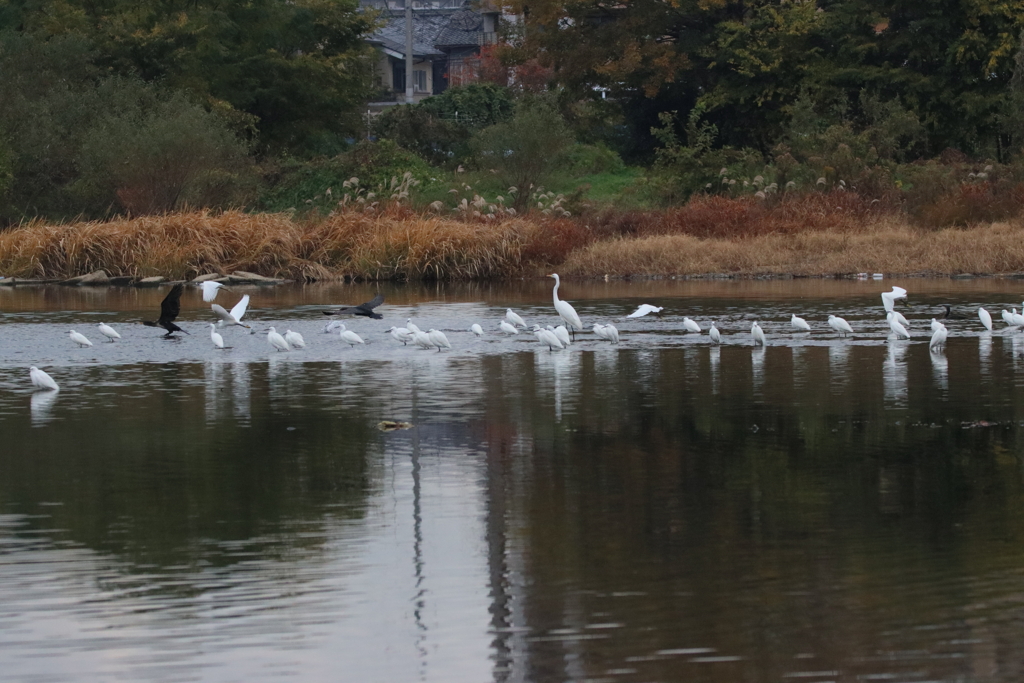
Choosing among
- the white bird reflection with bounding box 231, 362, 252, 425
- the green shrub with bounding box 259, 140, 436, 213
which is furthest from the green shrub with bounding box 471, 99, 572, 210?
the white bird reflection with bounding box 231, 362, 252, 425

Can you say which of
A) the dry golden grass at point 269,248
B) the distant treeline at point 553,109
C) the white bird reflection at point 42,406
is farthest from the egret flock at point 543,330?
the distant treeline at point 553,109

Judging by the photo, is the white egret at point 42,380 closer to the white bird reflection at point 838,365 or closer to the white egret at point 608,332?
the white egret at point 608,332

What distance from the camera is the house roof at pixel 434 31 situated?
323ft

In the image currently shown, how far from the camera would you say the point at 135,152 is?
1481 inches

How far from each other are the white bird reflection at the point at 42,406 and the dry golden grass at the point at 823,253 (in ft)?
64.5

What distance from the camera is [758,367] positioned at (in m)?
15.8

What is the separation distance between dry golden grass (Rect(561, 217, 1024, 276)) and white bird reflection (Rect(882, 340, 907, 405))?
1361 centimetres

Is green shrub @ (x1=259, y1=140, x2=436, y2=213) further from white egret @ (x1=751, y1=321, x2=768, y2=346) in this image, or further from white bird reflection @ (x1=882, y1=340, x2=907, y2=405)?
white bird reflection @ (x1=882, y1=340, x2=907, y2=405)

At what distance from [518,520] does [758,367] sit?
25.4ft

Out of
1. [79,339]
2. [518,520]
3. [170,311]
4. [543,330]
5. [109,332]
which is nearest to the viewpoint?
[518,520]

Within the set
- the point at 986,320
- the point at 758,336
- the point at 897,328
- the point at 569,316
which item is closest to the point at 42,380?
the point at 569,316

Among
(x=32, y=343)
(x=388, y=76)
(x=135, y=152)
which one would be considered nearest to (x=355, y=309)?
(x=32, y=343)

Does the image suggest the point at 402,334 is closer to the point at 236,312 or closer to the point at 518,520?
the point at 236,312

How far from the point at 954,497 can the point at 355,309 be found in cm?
1362
